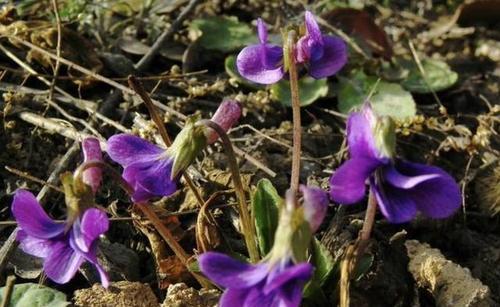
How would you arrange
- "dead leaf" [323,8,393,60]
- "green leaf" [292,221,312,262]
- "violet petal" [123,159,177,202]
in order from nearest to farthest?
"green leaf" [292,221,312,262]
"violet petal" [123,159,177,202]
"dead leaf" [323,8,393,60]

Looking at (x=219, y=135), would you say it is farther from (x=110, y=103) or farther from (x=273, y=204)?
(x=110, y=103)

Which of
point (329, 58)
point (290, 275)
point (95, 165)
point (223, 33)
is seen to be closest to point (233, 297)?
point (290, 275)

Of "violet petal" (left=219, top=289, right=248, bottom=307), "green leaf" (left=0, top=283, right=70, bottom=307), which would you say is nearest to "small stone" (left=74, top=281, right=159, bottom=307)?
"green leaf" (left=0, top=283, right=70, bottom=307)

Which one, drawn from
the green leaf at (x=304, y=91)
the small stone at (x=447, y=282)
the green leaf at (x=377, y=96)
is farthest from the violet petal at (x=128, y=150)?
the green leaf at (x=377, y=96)

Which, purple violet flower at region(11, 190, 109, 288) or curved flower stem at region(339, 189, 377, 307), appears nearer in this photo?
purple violet flower at region(11, 190, 109, 288)

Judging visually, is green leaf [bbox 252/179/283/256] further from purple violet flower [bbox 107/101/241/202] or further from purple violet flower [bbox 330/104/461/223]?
purple violet flower [bbox 330/104/461/223]

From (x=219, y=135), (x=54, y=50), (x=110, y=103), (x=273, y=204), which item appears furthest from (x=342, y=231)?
(x=54, y=50)

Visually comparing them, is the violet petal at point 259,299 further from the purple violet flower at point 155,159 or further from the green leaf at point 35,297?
the green leaf at point 35,297

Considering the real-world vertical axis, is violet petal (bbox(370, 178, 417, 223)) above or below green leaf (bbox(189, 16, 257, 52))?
above
